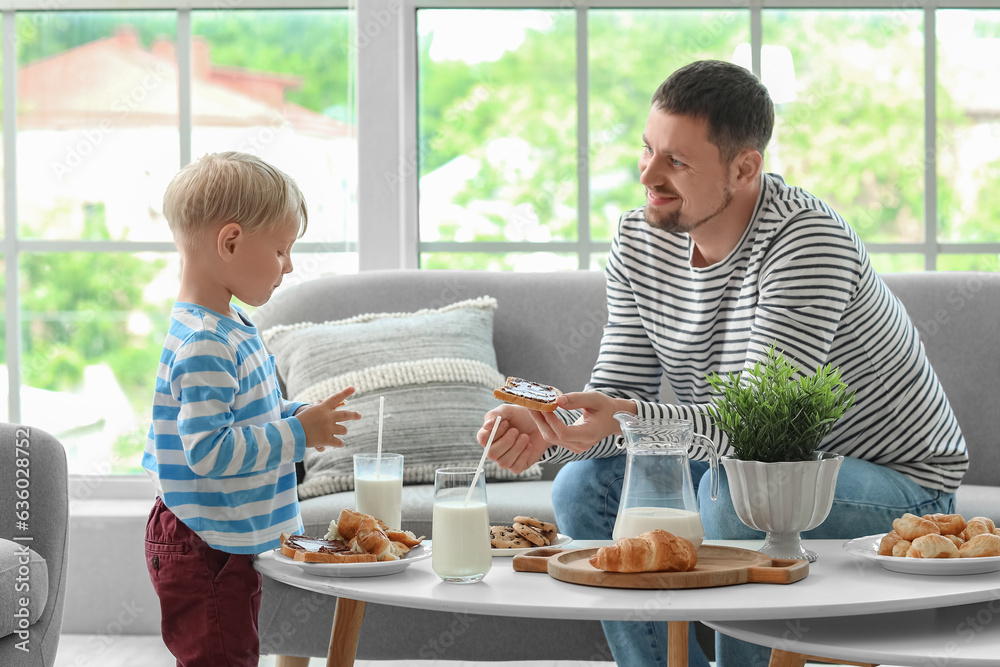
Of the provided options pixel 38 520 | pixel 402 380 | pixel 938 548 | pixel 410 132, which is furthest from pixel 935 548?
pixel 410 132

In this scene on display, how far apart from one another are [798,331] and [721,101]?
15.5 inches

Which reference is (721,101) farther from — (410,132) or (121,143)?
(121,143)

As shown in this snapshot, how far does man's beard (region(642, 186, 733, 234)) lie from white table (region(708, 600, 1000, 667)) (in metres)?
0.76

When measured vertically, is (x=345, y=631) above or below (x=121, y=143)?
below

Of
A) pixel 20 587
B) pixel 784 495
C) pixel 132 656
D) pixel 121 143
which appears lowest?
pixel 132 656

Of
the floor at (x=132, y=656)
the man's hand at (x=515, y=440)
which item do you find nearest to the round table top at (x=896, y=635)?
the man's hand at (x=515, y=440)

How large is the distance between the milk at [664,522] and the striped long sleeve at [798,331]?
33cm

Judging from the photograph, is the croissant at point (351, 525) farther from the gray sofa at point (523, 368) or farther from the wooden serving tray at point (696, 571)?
the gray sofa at point (523, 368)

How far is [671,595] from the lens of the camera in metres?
1.00

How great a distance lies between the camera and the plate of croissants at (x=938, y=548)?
1090 millimetres

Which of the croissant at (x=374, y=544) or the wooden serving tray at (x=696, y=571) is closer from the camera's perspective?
the wooden serving tray at (x=696, y=571)

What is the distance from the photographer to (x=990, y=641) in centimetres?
99

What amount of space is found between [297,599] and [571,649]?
0.50 metres

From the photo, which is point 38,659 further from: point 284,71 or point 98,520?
point 284,71
